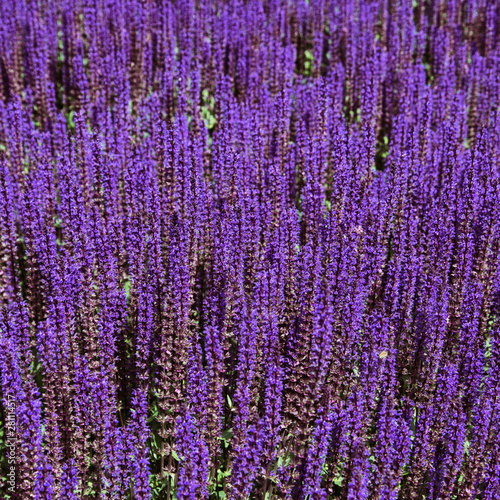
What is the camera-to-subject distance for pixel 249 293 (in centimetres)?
1012

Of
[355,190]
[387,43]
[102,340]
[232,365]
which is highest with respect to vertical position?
[387,43]

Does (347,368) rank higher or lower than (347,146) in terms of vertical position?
lower

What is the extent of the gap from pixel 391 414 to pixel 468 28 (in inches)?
652

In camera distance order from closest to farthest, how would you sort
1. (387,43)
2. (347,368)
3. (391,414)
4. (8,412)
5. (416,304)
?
1. (391,414)
2. (8,412)
3. (347,368)
4. (416,304)
5. (387,43)

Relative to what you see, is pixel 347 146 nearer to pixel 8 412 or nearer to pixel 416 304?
pixel 416 304

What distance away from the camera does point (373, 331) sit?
8.70 meters

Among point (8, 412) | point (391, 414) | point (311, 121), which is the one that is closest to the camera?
point (391, 414)

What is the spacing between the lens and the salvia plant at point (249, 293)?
26.0 feet

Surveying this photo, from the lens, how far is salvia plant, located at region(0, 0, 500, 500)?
7.94 meters

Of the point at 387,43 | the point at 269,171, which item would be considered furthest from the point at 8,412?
the point at 387,43

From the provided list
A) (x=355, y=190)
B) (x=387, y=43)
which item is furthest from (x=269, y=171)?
(x=387, y=43)

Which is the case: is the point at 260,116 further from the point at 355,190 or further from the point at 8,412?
the point at 8,412

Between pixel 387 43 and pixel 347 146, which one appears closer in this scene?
pixel 347 146

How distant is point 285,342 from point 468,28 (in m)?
15.1
